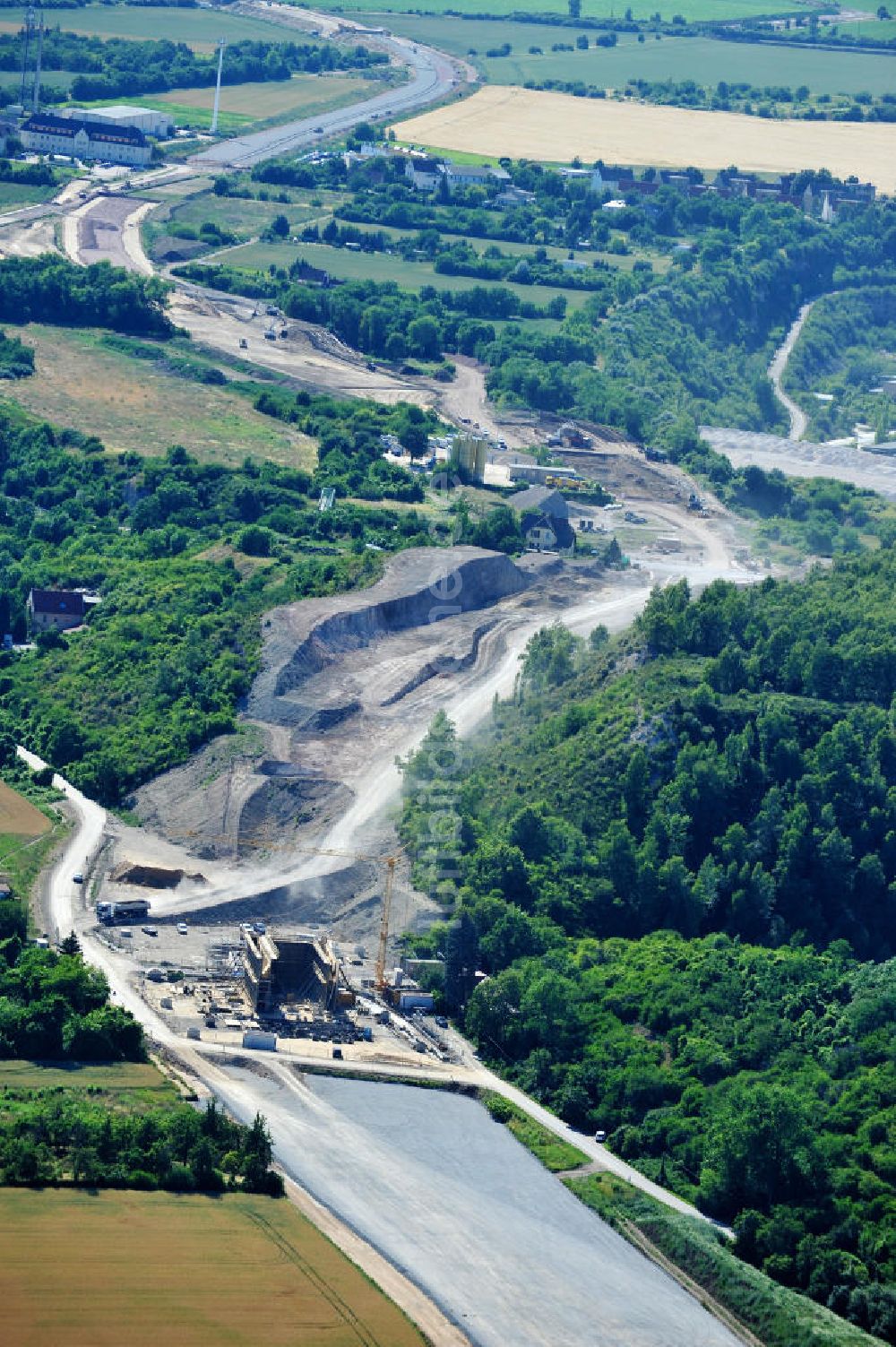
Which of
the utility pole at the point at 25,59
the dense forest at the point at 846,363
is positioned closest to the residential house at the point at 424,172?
the utility pole at the point at 25,59

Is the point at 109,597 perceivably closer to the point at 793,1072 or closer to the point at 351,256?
the point at 793,1072

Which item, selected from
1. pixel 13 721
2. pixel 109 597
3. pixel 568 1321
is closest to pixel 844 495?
pixel 109 597

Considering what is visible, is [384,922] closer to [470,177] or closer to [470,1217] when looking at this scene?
Result: [470,1217]

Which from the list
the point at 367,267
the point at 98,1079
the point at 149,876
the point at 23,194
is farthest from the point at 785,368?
the point at 98,1079

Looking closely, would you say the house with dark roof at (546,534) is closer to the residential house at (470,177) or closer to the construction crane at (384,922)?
the construction crane at (384,922)

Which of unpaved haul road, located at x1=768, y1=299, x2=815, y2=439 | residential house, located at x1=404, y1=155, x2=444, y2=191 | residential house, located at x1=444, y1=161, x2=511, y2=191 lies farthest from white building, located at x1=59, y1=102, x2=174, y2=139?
unpaved haul road, located at x1=768, y1=299, x2=815, y2=439

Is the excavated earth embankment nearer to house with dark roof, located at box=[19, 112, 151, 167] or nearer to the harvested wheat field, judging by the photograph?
the harvested wheat field
